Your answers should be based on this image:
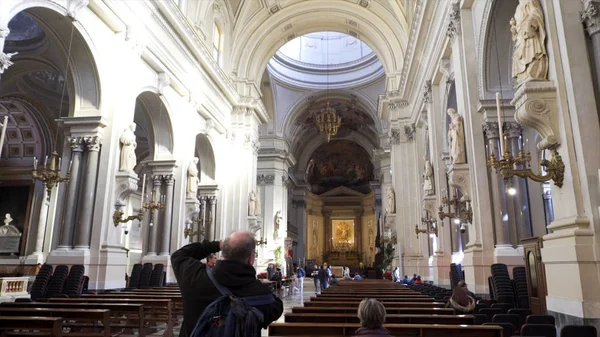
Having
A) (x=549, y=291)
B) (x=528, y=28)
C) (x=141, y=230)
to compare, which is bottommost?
(x=549, y=291)

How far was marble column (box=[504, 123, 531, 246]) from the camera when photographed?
7254mm

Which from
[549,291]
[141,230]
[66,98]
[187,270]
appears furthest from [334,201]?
[187,270]

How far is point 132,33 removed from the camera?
30.9 ft

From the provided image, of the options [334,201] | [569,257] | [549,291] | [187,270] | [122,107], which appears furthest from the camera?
[334,201]

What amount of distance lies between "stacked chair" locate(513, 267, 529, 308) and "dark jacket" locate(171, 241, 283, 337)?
5.30 meters

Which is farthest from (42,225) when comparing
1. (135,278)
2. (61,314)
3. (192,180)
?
(61,314)

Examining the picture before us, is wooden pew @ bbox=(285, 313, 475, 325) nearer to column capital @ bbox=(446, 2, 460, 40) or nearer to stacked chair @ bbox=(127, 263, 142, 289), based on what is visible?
column capital @ bbox=(446, 2, 460, 40)

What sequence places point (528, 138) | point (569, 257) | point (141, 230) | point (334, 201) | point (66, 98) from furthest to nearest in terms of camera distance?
point (334, 201) → point (141, 230) → point (66, 98) → point (528, 138) → point (569, 257)

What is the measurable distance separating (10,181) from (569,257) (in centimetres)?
1644

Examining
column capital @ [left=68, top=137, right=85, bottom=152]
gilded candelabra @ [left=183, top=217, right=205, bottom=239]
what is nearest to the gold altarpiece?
gilded candelabra @ [left=183, top=217, right=205, bottom=239]

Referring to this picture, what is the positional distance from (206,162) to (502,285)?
470 inches

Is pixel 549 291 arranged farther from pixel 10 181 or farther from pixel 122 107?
pixel 10 181

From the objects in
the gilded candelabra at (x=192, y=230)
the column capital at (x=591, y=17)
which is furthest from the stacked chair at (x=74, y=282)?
the column capital at (x=591, y=17)

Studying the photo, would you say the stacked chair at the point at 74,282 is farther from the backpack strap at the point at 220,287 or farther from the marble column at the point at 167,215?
the backpack strap at the point at 220,287
